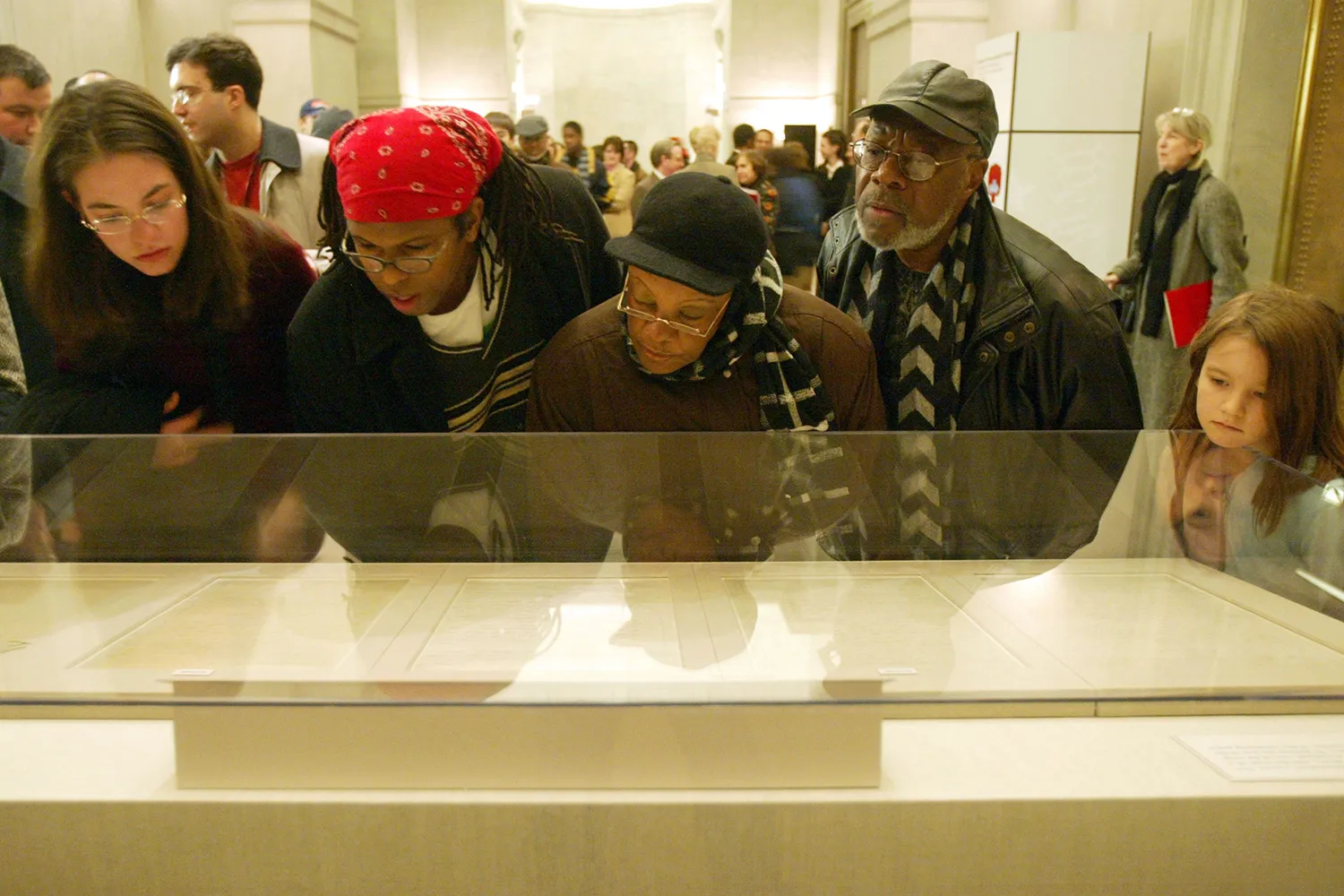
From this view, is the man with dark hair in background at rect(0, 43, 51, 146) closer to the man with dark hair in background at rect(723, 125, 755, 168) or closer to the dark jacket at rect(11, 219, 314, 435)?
the dark jacket at rect(11, 219, 314, 435)

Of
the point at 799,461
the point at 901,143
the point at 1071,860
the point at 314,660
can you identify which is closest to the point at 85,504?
the point at 314,660

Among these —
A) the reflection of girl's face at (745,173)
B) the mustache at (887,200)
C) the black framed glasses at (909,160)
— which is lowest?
the mustache at (887,200)

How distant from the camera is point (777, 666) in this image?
112 centimetres

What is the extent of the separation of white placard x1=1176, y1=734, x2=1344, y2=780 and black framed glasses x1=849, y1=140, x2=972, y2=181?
1.46 metres

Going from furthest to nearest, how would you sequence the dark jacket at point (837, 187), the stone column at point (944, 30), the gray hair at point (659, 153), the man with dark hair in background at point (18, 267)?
the stone column at point (944, 30), the gray hair at point (659, 153), the dark jacket at point (837, 187), the man with dark hair in background at point (18, 267)

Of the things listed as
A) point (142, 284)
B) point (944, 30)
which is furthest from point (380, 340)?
point (944, 30)

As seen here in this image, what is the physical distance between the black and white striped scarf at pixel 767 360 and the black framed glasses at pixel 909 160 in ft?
1.48

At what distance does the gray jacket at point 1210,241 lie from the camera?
16.4 feet

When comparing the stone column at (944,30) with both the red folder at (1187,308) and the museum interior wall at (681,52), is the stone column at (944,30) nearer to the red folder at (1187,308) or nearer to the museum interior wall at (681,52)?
the museum interior wall at (681,52)

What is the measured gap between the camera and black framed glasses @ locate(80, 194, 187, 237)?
6.89 ft

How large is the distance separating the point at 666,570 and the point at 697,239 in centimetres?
84

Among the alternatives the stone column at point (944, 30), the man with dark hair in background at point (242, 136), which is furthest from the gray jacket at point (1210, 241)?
the stone column at point (944, 30)

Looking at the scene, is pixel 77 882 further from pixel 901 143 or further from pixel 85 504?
pixel 901 143

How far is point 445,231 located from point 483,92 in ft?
48.9
